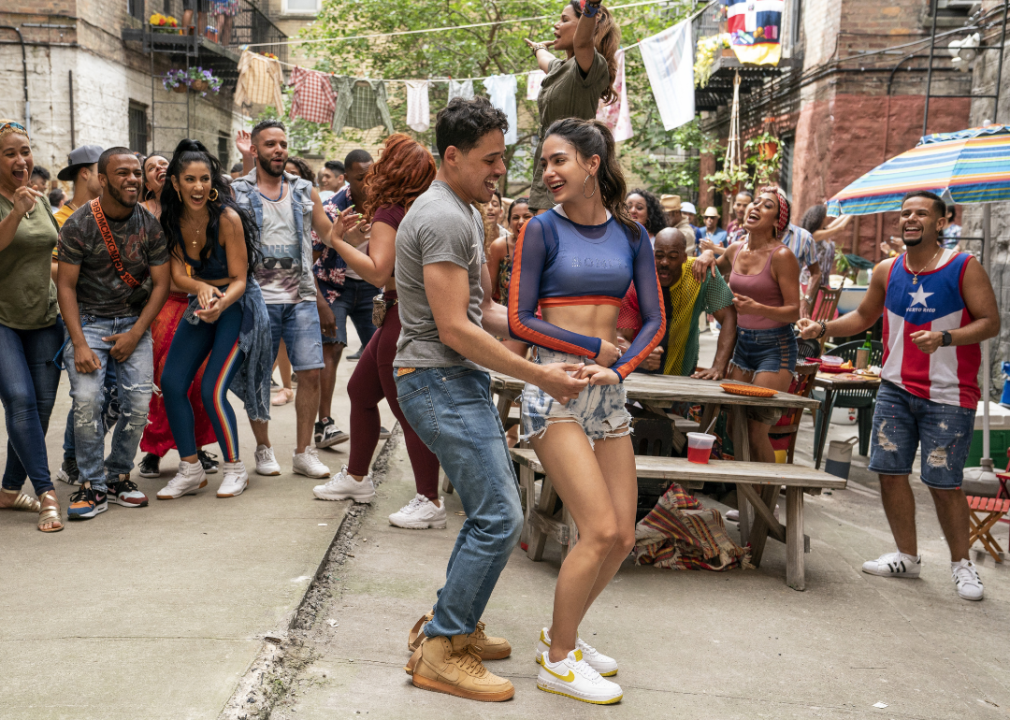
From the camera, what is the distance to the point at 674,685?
3.43 meters

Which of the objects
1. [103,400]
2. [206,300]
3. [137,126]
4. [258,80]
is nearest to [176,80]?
[137,126]

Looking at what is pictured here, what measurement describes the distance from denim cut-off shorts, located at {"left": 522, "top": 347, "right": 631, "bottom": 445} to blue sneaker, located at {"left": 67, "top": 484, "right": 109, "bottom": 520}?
2683 millimetres

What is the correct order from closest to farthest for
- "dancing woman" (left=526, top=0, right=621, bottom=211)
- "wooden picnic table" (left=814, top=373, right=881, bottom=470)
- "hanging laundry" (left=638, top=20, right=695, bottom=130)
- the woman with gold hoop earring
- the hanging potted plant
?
1. "dancing woman" (left=526, top=0, right=621, bottom=211)
2. the woman with gold hoop earring
3. "wooden picnic table" (left=814, top=373, right=881, bottom=470)
4. "hanging laundry" (left=638, top=20, right=695, bottom=130)
5. the hanging potted plant

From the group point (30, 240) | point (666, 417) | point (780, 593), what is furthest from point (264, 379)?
point (780, 593)

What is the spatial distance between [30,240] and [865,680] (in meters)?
4.37

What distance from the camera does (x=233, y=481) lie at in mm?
5254

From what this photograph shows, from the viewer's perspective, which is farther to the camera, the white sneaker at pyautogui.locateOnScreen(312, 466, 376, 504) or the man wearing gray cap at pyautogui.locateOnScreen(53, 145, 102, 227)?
the man wearing gray cap at pyautogui.locateOnScreen(53, 145, 102, 227)

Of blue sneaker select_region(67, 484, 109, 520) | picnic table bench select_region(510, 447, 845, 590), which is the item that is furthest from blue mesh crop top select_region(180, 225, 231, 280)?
picnic table bench select_region(510, 447, 845, 590)

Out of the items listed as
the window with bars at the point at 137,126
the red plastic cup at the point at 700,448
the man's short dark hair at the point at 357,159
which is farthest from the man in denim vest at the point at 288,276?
the window with bars at the point at 137,126

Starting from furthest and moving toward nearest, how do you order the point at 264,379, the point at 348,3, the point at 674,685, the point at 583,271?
1. the point at 348,3
2. the point at 264,379
3. the point at 674,685
4. the point at 583,271

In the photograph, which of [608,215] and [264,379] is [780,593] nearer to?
[608,215]

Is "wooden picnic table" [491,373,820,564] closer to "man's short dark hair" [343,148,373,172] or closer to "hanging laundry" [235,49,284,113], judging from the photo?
"man's short dark hair" [343,148,373,172]

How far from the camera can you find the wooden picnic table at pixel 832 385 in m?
6.87

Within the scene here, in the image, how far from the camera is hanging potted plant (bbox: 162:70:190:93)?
1777cm
